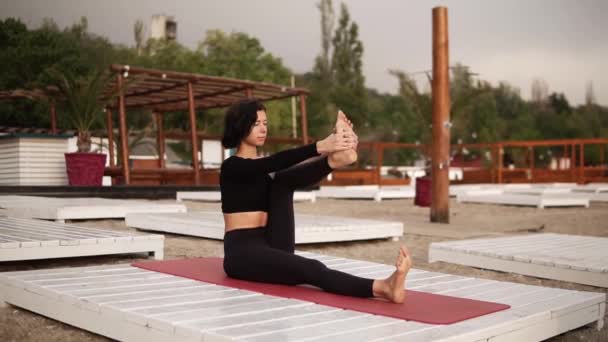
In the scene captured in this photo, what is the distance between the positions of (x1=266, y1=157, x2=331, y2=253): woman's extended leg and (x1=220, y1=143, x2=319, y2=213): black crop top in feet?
0.17

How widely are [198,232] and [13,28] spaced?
32427 millimetres

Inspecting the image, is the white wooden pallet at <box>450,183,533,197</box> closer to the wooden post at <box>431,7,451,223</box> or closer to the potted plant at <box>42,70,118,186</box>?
the wooden post at <box>431,7,451,223</box>

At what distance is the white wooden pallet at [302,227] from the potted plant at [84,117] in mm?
5454


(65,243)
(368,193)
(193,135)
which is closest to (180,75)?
(193,135)

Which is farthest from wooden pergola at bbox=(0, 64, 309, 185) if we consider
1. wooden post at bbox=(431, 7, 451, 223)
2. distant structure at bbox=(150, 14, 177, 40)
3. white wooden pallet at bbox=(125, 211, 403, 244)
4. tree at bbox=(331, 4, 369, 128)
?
distant structure at bbox=(150, 14, 177, 40)

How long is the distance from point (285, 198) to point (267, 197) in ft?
0.32

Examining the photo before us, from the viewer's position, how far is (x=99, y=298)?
308 centimetres

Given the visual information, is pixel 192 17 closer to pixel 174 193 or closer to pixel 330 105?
pixel 330 105

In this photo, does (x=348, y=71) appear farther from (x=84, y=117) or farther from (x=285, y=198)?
(x=285, y=198)

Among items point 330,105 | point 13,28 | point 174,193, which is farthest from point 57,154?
point 330,105

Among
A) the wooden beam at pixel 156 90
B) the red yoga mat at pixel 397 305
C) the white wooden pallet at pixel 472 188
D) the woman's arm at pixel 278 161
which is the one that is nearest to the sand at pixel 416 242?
the red yoga mat at pixel 397 305

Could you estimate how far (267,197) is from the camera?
3420 millimetres

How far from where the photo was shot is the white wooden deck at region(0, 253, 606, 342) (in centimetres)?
248

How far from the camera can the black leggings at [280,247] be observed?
3.26 metres
